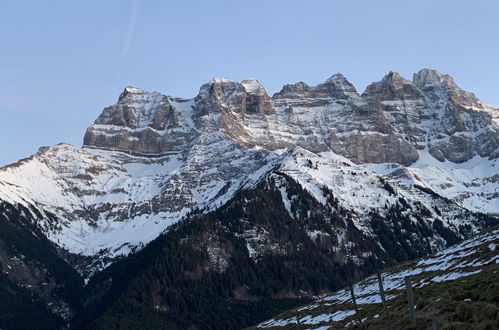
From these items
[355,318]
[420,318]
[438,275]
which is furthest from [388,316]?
[438,275]

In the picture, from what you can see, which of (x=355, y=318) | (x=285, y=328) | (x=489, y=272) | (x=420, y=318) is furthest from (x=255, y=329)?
(x=420, y=318)

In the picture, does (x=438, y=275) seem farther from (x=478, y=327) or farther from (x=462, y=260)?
(x=478, y=327)

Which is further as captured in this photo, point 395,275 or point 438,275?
point 395,275

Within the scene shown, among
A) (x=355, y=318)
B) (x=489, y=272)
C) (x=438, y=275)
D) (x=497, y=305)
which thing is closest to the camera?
(x=497, y=305)

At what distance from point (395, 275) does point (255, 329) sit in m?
28.9

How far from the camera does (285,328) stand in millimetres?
111000

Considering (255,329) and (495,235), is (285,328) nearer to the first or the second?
(255,329)

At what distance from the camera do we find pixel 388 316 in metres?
55.9

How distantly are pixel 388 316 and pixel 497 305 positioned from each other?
11.5 meters

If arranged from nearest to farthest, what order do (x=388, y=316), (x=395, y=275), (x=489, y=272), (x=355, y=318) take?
(x=388, y=316), (x=489, y=272), (x=355, y=318), (x=395, y=275)

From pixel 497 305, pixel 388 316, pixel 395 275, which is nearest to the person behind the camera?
pixel 497 305

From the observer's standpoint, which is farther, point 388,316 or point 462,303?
point 388,316

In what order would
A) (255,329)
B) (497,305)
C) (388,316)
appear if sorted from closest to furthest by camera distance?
(497,305), (388,316), (255,329)

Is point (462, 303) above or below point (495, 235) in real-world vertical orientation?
below
